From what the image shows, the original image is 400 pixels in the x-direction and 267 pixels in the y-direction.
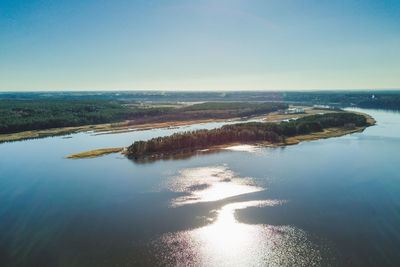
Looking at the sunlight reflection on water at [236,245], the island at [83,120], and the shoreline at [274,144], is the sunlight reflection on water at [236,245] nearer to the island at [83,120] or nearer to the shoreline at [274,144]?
the shoreline at [274,144]

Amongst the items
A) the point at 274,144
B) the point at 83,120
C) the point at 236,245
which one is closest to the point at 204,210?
the point at 236,245

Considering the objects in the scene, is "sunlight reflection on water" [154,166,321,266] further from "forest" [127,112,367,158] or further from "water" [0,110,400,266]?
"forest" [127,112,367,158]

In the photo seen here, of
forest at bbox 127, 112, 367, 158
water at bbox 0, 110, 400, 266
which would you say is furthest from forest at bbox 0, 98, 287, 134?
forest at bbox 127, 112, 367, 158

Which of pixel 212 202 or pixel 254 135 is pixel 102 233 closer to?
pixel 212 202

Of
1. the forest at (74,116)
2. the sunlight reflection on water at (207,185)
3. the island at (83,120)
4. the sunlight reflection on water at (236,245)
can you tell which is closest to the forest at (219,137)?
the sunlight reflection on water at (207,185)

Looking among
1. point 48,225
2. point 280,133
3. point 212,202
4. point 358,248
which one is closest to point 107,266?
point 48,225

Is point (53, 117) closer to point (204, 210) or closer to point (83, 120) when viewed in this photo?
point (83, 120)

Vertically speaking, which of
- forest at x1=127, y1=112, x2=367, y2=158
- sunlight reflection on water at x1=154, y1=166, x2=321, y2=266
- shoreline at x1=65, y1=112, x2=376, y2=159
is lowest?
sunlight reflection on water at x1=154, y1=166, x2=321, y2=266

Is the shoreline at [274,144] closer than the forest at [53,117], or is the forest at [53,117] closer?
the shoreline at [274,144]
